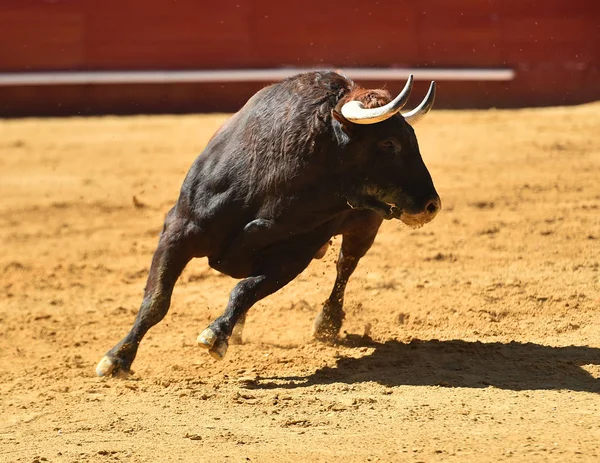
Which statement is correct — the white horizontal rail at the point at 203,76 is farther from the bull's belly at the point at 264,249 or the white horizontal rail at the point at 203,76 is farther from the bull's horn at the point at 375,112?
the bull's horn at the point at 375,112

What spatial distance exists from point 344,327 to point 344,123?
4.72ft

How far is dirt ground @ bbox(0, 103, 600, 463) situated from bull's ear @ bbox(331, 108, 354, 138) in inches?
41.9

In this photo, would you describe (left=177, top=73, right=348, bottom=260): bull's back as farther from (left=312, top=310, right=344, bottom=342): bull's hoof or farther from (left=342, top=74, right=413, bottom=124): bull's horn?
(left=312, top=310, right=344, bottom=342): bull's hoof

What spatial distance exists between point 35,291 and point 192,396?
2500 mm

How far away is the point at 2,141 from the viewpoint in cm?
1012

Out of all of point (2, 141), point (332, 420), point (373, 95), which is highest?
point (373, 95)

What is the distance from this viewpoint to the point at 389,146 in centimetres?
448

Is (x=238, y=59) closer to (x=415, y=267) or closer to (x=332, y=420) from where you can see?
(x=415, y=267)

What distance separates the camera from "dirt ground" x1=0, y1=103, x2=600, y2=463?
3.72m

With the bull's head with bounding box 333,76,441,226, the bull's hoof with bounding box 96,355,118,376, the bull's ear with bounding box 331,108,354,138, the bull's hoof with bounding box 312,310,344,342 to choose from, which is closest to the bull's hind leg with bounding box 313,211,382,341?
the bull's hoof with bounding box 312,310,344,342

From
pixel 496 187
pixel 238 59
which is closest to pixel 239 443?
pixel 496 187

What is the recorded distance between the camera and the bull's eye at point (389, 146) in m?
4.46

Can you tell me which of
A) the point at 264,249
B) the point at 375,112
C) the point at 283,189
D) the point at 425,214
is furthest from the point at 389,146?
the point at 264,249

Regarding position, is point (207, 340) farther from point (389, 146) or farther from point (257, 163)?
point (389, 146)
